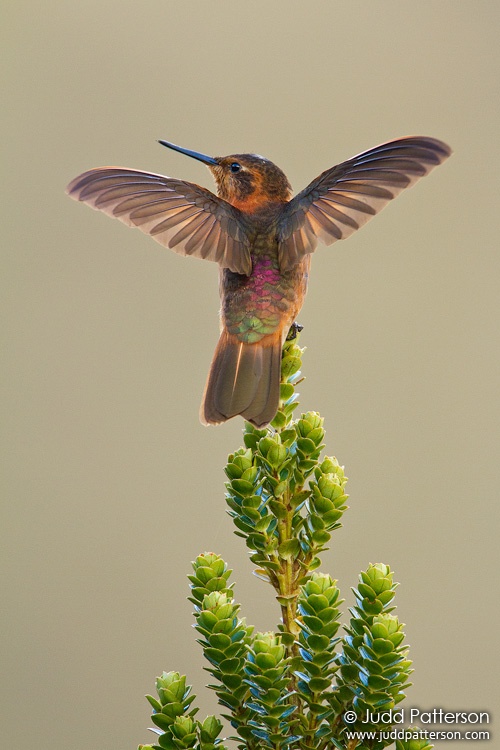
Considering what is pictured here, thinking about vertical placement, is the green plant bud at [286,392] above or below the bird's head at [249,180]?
below

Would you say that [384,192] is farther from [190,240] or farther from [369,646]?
[369,646]

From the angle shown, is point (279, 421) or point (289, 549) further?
point (279, 421)

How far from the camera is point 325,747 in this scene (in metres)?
0.84

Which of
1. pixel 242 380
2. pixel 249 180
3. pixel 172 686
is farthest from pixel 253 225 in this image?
pixel 172 686

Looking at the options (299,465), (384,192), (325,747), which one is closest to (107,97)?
(384,192)

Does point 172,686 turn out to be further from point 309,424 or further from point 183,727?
point 309,424

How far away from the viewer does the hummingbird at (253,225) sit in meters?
1.22

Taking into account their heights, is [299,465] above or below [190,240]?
below

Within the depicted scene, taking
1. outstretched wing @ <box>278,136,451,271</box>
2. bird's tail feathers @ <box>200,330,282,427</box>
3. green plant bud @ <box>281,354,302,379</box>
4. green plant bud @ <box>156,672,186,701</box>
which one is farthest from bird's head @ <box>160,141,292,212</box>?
green plant bud @ <box>156,672,186,701</box>

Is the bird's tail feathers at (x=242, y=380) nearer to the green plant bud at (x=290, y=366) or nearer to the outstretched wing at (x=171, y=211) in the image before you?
the green plant bud at (x=290, y=366)

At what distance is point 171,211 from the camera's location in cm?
134

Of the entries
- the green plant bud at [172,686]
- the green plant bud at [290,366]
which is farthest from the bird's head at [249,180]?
the green plant bud at [172,686]

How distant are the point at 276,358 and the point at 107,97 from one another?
2.58 metres

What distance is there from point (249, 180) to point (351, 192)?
0.32m
